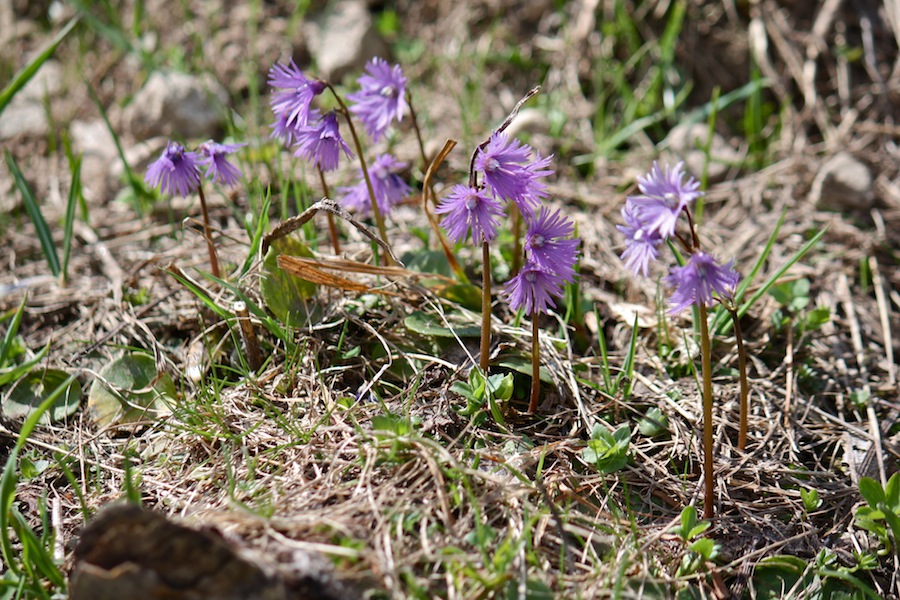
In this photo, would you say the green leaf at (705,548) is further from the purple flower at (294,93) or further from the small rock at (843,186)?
the small rock at (843,186)

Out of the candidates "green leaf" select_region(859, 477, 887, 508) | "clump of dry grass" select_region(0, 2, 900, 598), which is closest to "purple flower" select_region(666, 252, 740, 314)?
"clump of dry grass" select_region(0, 2, 900, 598)

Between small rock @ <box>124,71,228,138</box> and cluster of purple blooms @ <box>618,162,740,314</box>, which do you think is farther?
small rock @ <box>124,71,228,138</box>

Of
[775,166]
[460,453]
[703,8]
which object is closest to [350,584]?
[460,453]

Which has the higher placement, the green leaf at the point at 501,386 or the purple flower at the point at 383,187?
the purple flower at the point at 383,187

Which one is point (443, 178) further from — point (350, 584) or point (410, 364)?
point (350, 584)

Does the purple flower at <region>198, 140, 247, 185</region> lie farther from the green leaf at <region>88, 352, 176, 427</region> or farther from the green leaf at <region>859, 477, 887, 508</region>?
the green leaf at <region>859, 477, 887, 508</region>

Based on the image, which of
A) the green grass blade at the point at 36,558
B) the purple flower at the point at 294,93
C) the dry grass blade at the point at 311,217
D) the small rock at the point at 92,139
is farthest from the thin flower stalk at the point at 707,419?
the small rock at the point at 92,139

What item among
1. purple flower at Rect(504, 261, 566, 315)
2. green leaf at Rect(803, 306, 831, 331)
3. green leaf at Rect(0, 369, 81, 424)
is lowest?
green leaf at Rect(803, 306, 831, 331)
